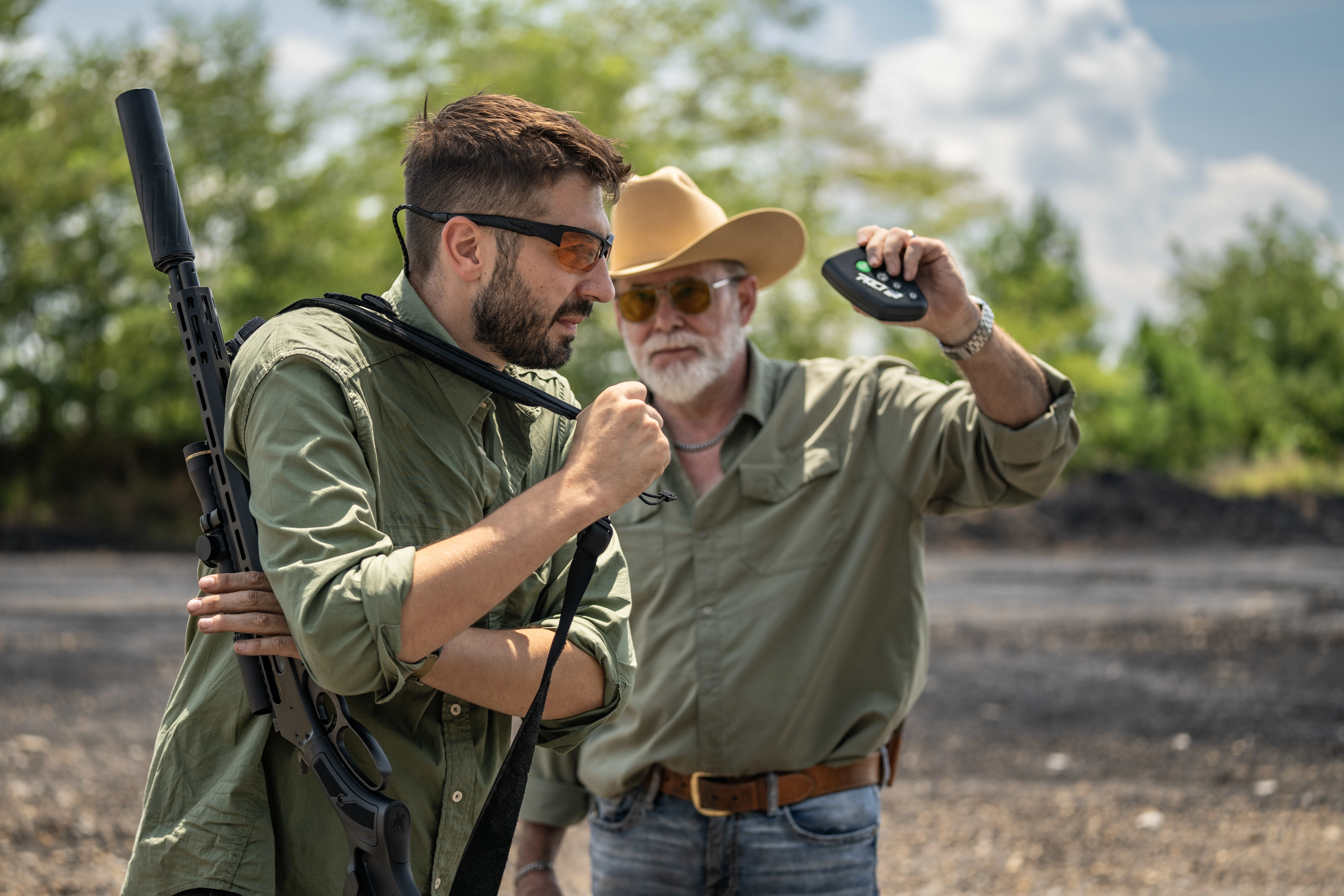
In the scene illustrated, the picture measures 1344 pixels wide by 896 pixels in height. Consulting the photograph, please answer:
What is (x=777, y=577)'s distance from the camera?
10.2ft

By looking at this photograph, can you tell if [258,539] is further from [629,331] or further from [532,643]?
[629,331]

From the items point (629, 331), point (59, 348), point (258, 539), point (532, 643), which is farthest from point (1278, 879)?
point (59, 348)

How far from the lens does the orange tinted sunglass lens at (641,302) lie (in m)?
3.47

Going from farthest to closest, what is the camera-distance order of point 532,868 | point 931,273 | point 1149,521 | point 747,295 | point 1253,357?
point 1253,357
point 1149,521
point 747,295
point 532,868
point 931,273

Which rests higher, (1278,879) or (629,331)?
(629,331)

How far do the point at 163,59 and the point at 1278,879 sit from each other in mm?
24034

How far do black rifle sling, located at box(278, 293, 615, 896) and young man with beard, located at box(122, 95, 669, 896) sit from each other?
0.03 meters

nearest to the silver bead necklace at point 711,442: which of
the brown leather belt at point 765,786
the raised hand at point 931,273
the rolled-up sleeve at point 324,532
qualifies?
the raised hand at point 931,273

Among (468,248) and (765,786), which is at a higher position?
(468,248)

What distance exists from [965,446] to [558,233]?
1.62 m

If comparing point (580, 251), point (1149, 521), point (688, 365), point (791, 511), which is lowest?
point (791, 511)

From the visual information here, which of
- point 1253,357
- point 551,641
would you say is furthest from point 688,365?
point 1253,357

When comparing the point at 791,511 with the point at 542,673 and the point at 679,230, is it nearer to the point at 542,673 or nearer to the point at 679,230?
the point at 679,230

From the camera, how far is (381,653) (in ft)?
4.75
